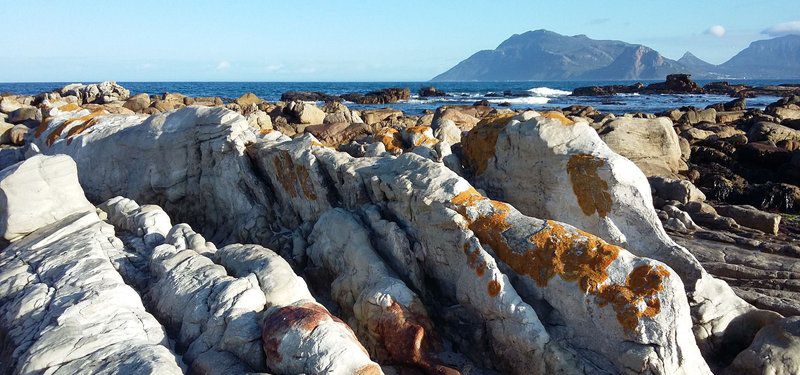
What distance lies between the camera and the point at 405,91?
85.6 m

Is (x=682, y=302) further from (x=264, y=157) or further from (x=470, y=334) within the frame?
(x=264, y=157)

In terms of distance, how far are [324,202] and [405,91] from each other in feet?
244

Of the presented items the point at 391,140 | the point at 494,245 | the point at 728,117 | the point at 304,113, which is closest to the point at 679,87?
the point at 728,117

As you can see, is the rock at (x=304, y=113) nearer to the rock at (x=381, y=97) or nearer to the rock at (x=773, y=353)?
the rock at (x=773, y=353)

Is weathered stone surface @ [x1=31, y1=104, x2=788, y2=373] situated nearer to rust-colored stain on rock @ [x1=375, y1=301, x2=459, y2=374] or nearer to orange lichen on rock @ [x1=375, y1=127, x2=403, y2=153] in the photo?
rust-colored stain on rock @ [x1=375, y1=301, x2=459, y2=374]

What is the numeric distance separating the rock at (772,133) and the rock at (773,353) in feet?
77.0

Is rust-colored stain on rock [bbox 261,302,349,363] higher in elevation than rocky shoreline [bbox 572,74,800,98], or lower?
lower

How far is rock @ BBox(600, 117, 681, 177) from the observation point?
20578 millimetres

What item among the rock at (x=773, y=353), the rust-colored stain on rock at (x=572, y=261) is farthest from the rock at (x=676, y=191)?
the rust-colored stain on rock at (x=572, y=261)

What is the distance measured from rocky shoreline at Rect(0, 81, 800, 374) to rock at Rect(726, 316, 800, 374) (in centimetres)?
3

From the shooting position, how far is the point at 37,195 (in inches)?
480

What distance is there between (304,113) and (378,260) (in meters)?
23.1

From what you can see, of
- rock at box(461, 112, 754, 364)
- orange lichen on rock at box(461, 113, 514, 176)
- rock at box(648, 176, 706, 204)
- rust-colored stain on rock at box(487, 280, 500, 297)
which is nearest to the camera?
rust-colored stain on rock at box(487, 280, 500, 297)

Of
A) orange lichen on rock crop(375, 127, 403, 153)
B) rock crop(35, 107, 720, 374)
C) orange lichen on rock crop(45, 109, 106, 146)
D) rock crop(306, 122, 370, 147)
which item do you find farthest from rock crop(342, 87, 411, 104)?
rock crop(35, 107, 720, 374)
